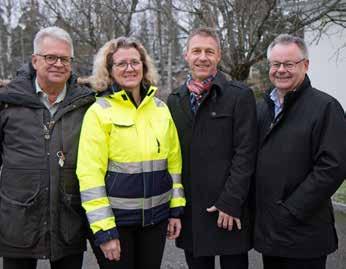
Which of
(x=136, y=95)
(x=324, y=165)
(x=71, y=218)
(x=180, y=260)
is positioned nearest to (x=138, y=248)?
Answer: (x=71, y=218)

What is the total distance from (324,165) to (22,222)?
5.99ft

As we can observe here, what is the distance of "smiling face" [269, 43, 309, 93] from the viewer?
269cm

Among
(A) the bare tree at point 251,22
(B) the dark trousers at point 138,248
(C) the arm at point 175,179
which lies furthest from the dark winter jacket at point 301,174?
(A) the bare tree at point 251,22

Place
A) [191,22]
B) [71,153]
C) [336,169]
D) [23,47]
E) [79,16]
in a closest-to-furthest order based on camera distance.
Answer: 1. [336,169]
2. [71,153]
3. [191,22]
4. [79,16]
5. [23,47]

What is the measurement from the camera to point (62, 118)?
2650mm

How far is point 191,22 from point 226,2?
178 cm

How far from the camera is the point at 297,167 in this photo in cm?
259

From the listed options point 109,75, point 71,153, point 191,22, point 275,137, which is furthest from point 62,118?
point 191,22

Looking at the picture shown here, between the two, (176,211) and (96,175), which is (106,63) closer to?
(96,175)

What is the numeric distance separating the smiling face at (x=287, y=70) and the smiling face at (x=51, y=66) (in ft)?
4.40

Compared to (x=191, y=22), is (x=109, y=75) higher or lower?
lower

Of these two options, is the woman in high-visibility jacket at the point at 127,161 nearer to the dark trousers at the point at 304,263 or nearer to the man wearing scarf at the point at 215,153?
the man wearing scarf at the point at 215,153

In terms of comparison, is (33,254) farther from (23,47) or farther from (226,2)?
(23,47)

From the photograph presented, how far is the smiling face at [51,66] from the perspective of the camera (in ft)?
8.65
